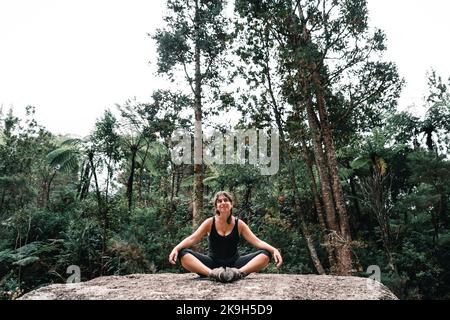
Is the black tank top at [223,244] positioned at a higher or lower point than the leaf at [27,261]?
higher

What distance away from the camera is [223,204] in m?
3.28

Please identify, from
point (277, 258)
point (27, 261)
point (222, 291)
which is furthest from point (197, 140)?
point (222, 291)

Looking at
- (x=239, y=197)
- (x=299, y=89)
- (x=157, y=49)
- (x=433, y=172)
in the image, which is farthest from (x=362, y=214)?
(x=157, y=49)

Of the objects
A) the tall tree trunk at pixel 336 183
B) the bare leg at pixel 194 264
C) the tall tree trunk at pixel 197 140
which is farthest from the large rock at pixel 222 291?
the tall tree trunk at pixel 197 140

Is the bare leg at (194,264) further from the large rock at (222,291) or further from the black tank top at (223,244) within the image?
the black tank top at (223,244)

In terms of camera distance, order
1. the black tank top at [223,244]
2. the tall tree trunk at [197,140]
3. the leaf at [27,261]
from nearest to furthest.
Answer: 1. the black tank top at [223,244]
2. the leaf at [27,261]
3. the tall tree trunk at [197,140]

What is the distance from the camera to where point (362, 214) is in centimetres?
→ 1350

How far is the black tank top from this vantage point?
10.9 feet

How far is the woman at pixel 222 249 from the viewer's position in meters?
3.20

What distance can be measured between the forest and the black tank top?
491 centimetres

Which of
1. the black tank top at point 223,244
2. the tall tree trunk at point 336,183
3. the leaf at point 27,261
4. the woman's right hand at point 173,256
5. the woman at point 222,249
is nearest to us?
the woman's right hand at point 173,256

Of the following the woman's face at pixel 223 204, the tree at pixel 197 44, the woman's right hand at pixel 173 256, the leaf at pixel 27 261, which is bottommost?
the leaf at pixel 27 261

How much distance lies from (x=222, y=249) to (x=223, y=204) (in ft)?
1.57

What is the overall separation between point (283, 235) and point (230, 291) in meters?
7.48
